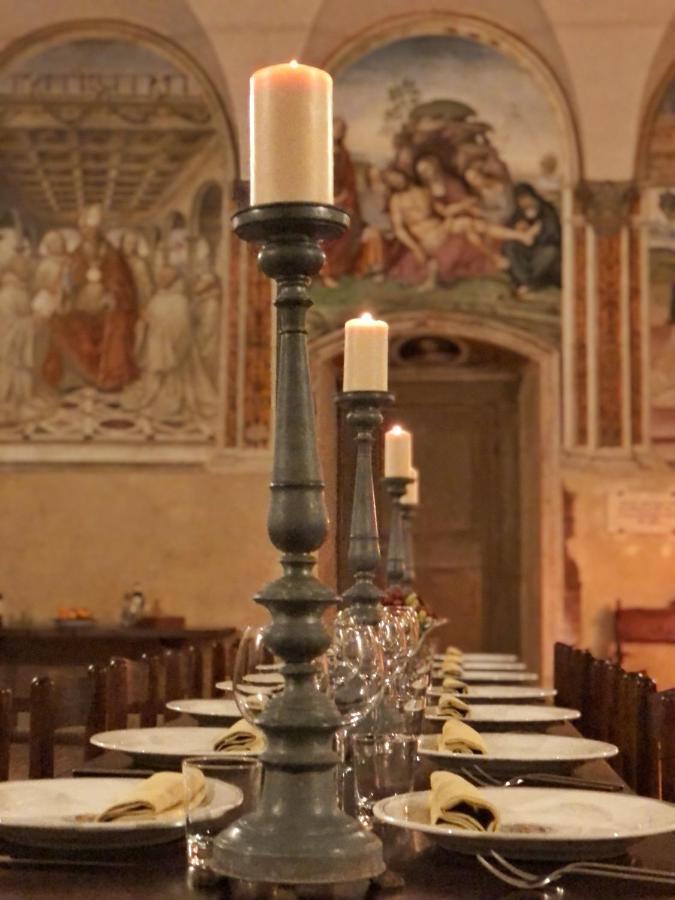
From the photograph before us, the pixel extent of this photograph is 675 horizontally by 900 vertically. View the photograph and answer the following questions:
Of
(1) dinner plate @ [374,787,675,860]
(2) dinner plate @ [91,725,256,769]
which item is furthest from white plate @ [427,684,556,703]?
(1) dinner plate @ [374,787,675,860]

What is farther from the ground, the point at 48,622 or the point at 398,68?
the point at 398,68

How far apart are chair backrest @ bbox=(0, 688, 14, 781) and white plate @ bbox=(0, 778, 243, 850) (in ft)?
2.21

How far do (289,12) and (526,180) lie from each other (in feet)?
8.37

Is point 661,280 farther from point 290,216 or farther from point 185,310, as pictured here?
point 290,216

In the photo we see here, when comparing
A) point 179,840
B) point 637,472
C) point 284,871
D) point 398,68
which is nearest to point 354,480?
point 179,840

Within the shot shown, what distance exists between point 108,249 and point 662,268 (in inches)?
194

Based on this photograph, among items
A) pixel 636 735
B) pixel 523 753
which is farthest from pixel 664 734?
pixel 636 735

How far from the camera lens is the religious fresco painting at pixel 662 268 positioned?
12.5 meters

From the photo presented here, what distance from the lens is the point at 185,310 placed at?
42.4ft

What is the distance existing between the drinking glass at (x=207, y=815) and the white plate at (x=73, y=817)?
15 mm

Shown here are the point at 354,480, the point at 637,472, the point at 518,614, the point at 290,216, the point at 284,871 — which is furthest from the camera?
the point at 518,614

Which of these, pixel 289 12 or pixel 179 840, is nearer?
pixel 179 840

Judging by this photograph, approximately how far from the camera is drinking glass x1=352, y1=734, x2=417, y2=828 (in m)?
2.38

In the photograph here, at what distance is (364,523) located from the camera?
3736mm
